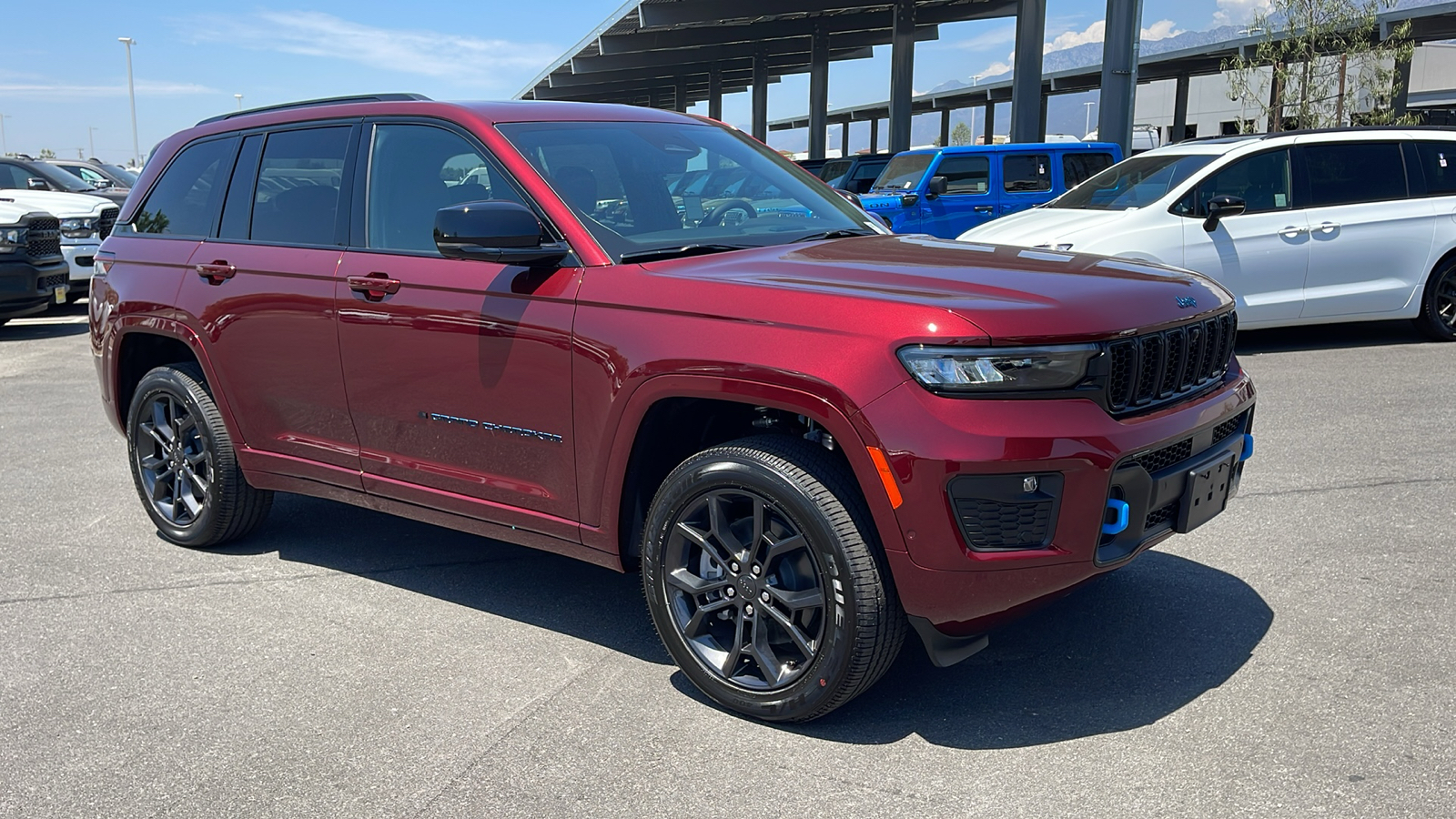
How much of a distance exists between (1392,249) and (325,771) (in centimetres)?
949

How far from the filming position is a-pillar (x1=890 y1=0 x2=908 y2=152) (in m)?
38.1

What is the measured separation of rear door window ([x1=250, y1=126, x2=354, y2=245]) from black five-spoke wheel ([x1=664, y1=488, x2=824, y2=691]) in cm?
193

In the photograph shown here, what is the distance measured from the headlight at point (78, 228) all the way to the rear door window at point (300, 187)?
38.7ft

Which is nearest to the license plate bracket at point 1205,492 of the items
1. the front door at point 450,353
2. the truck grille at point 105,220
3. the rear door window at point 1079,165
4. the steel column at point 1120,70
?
the front door at point 450,353

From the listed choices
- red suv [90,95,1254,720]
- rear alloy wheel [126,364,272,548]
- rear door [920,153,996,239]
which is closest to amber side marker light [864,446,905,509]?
red suv [90,95,1254,720]

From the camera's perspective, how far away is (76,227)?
593 inches

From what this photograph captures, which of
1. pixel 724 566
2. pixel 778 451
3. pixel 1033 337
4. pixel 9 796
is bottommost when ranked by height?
pixel 9 796

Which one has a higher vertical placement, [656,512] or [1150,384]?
[1150,384]

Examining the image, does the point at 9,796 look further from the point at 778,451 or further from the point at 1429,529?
the point at 1429,529

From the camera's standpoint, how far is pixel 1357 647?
387 centimetres

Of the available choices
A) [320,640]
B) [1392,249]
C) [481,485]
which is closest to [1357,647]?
[481,485]

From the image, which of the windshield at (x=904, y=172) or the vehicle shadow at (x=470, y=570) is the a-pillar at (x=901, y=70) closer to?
the windshield at (x=904, y=172)

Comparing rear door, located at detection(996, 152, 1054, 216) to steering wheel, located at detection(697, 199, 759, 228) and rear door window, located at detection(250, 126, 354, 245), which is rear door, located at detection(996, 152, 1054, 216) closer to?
steering wheel, located at detection(697, 199, 759, 228)

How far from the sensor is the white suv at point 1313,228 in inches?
384
